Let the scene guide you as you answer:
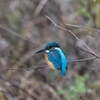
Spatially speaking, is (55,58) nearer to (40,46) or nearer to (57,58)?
(57,58)

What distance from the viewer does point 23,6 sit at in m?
6.05

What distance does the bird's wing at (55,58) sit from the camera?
318cm

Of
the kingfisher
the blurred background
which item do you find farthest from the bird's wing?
the blurred background

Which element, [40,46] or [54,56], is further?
→ [40,46]

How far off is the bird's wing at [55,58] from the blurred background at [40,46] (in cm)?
107

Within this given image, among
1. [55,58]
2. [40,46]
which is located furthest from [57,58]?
[40,46]

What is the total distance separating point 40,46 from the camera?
521cm

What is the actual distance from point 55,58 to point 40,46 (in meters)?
1.98

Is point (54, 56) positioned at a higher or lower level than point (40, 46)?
higher

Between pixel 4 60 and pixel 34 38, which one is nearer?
Result: pixel 4 60

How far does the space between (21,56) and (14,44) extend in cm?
34

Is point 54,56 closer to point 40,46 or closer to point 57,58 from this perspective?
point 57,58

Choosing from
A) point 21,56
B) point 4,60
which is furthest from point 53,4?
point 4,60

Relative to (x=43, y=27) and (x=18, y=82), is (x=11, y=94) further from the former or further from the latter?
(x=43, y=27)
